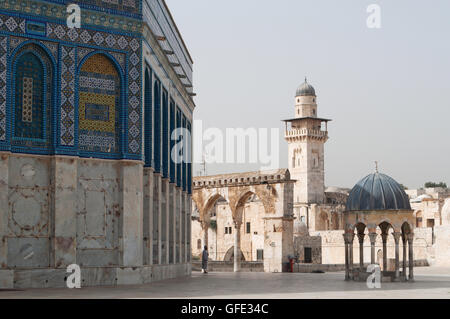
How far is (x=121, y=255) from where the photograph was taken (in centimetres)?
2133

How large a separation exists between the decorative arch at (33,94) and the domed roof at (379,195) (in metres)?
9.91

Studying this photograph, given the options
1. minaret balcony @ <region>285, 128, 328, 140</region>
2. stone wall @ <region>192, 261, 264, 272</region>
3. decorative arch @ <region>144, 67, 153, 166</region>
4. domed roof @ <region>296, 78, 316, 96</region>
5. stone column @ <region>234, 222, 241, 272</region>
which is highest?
domed roof @ <region>296, 78, 316, 96</region>

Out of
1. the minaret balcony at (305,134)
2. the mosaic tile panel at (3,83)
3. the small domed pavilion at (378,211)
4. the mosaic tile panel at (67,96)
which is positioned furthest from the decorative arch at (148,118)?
the minaret balcony at (305,134)

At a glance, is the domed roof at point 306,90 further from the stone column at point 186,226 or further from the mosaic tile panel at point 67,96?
the mosaic tile panel at point 67,96

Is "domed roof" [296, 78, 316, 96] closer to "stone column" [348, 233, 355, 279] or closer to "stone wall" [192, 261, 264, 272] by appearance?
"stone wall" [192, 261, 264, 272]

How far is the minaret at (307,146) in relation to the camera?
312 ft

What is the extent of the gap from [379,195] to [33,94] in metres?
11.1

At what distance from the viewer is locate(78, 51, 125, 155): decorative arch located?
2114 cm

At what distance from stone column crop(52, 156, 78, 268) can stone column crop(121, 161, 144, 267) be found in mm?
1461

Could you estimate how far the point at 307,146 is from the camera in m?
95.9

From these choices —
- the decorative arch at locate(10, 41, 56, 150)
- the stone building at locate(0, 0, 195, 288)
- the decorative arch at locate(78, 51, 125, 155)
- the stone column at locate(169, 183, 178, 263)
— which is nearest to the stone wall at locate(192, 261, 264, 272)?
the stone column at locate(169, 183, 178, 263)
